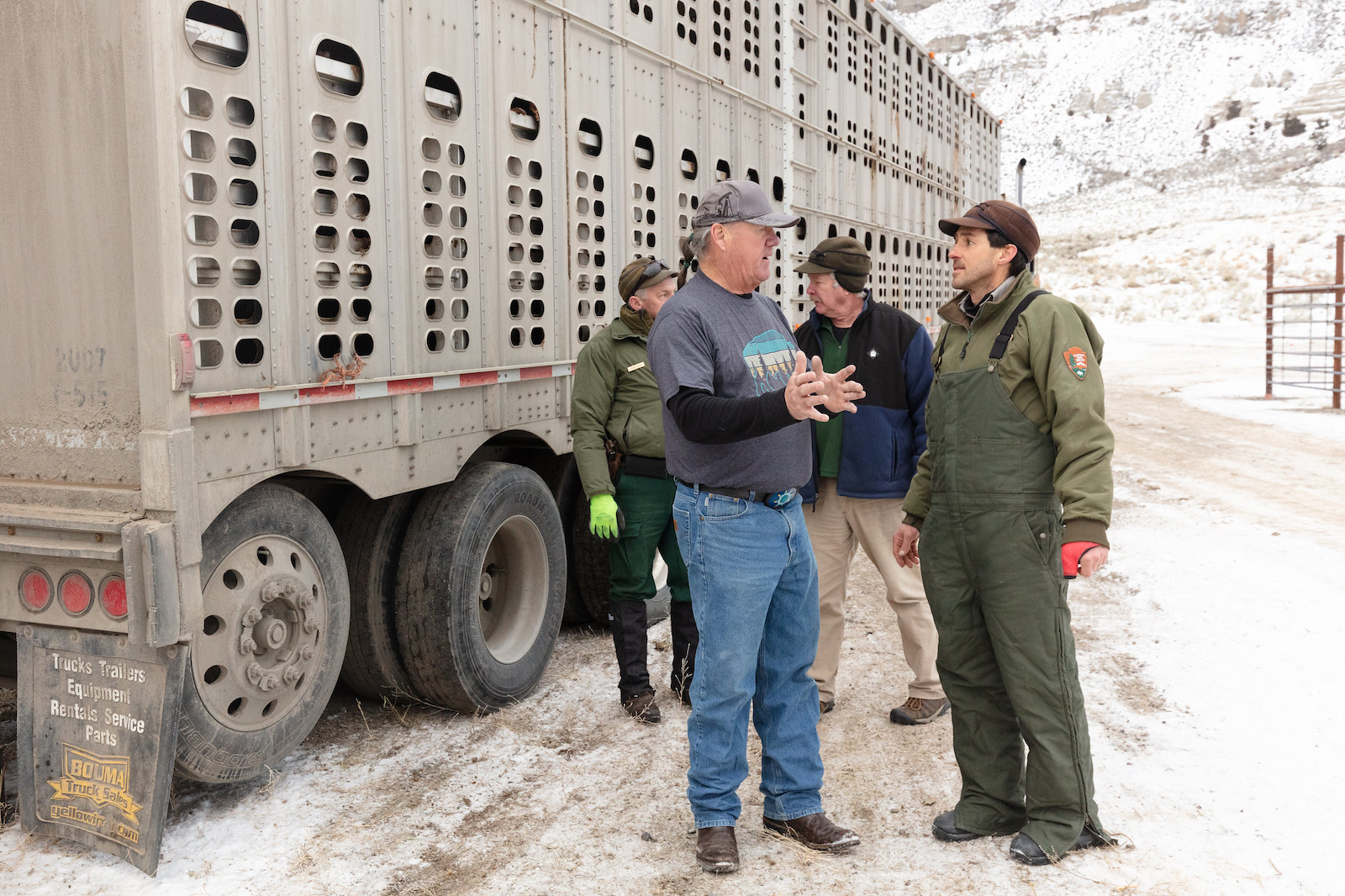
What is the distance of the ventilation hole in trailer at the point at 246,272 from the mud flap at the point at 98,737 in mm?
1248

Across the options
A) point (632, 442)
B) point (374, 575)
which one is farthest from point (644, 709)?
point (374, 575)

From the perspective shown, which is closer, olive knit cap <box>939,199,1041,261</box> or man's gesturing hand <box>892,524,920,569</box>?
olive knit cap <box>939,199,1041,261</box>

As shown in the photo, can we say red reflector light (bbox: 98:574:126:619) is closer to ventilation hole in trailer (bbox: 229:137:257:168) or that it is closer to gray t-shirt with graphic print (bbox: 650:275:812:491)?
ventilation hole in trailer (bbox: 229:137:257:168)

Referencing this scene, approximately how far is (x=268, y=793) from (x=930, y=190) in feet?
32.7

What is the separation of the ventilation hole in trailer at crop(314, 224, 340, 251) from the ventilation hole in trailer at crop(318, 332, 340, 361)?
32 cm

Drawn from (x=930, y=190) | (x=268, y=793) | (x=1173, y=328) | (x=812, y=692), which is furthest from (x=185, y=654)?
(x=1173, y=328)

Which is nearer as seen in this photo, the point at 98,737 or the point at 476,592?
the point at 98,737

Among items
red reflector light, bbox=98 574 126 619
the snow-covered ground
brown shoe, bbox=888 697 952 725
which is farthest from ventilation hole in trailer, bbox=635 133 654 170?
red reflector light, bbox=98 574 126 619

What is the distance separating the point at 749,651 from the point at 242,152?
2.42 metres

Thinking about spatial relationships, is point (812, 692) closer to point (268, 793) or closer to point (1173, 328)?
point (268, 793)

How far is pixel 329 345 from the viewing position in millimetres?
4105

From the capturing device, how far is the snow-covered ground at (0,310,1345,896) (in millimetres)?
3578

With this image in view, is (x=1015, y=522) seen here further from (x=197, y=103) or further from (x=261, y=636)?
(x=197, y=103)

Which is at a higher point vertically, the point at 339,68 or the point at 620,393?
the point at 339,68
